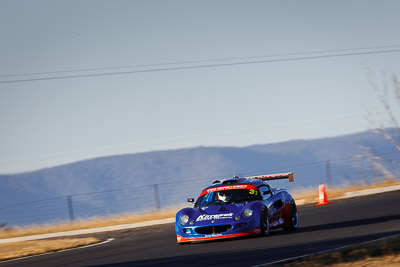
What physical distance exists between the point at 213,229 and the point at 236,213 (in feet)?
1.84

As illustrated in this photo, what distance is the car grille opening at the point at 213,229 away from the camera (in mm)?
14680

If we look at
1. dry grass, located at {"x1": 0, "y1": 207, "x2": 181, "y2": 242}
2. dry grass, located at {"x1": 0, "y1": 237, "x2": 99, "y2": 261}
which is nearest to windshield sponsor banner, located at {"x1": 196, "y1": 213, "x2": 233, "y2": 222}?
dry grass, located at {"x1": 0, "y1": 237, "x2": 99, "y2": 261}

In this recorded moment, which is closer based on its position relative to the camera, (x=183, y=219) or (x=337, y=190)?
(x=183, y=219)

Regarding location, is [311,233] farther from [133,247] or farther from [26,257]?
[26,257]

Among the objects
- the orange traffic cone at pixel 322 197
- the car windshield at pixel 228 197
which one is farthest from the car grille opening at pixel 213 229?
the orange traffic cone at pixel 322 197

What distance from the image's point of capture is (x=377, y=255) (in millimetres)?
10500

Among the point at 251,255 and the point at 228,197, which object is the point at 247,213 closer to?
the point at 228,197

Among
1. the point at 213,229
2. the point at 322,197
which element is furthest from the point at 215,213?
the point at 322,197

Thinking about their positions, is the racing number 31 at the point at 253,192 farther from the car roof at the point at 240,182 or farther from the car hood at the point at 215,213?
the car hood at the point at 215,213

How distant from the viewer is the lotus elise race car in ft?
48.1

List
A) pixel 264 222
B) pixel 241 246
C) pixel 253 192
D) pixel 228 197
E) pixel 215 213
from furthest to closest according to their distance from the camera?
pixel 228 197
pixel 253 192
pixel 264 222
pixel 215 213
pixel 241 246

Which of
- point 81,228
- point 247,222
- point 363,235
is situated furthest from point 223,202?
point 81,228

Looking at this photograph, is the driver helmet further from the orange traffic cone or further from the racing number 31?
the orange traffic cone

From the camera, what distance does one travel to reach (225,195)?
16.0 metres
